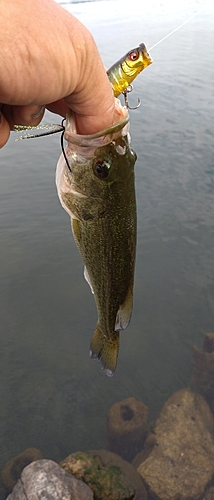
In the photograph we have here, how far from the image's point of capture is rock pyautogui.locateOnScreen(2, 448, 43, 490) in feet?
15.5

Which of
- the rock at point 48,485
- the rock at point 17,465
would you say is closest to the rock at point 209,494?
the rock at point 48,485

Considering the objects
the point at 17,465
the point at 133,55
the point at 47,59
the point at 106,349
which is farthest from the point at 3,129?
the point at 17,465

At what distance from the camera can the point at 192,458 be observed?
4.80m

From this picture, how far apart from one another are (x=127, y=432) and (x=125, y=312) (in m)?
3.46

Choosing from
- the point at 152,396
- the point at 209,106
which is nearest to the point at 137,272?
the point at 152,396

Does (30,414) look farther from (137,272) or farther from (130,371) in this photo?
(137,272)

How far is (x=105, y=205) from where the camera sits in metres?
1.96

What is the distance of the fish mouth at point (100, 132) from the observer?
60.1 inches

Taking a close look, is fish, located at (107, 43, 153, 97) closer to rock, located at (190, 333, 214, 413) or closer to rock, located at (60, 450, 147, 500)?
rock, located at (60, 450, 147, 500)

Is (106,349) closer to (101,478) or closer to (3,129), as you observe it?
(3,129)

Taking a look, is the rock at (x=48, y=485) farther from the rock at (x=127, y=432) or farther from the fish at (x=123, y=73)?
the fish at (x=123, y=73)

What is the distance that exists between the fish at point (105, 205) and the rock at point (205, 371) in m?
3.78

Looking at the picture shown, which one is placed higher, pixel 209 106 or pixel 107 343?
pixel 107 343

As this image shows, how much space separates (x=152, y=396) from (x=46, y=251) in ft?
12.3
